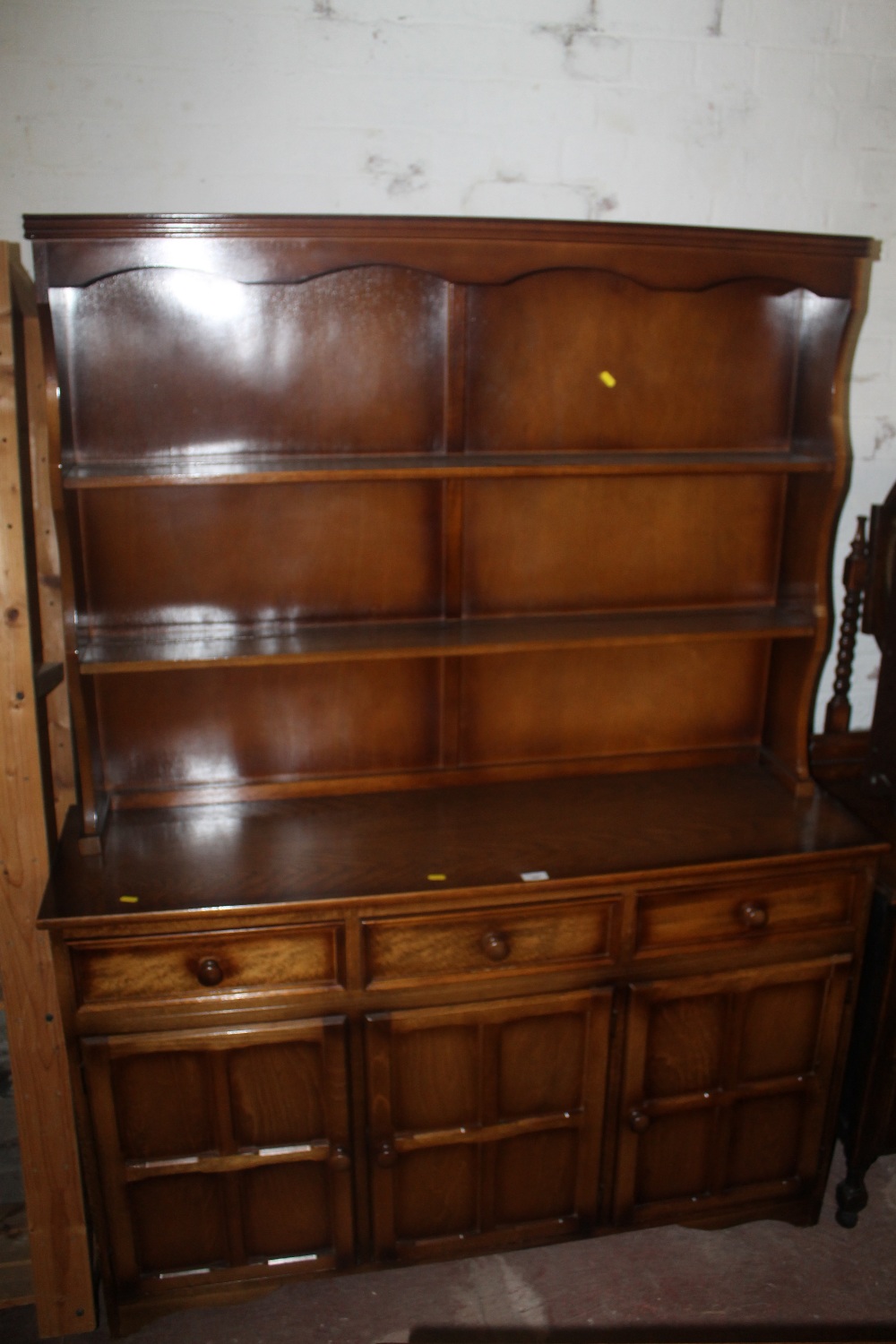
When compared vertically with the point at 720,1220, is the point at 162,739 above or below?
above

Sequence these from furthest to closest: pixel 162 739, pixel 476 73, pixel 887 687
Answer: pixel 887 687 → pixel 162 739 → pixel 476 73

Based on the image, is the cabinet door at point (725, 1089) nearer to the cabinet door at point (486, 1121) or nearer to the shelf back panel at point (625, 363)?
the cabinet door at point (486, 1121)

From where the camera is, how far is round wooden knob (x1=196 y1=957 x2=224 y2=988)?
1.78 meters

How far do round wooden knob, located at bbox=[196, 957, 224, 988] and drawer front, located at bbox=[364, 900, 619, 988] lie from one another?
27 cm

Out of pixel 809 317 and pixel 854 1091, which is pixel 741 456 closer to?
pixel 809 317

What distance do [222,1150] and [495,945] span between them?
65 centimetres

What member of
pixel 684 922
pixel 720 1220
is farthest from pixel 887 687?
pixel 720 1220

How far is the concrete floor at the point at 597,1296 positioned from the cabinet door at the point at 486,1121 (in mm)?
123

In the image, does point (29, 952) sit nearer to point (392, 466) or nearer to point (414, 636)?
point (414, 636)

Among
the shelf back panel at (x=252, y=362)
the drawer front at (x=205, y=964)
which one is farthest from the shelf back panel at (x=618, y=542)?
the drawer front at (x=205, y=964)

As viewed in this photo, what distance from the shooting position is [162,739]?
7.00ft

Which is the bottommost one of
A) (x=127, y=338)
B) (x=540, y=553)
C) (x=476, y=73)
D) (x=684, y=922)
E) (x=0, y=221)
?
(x=684, y=922)

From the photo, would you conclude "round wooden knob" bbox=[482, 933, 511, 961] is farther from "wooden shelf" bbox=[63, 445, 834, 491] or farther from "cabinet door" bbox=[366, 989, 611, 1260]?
"wooden shelf" bbox=[63, 445, 834, 491]

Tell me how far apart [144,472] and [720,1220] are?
1964 mm
